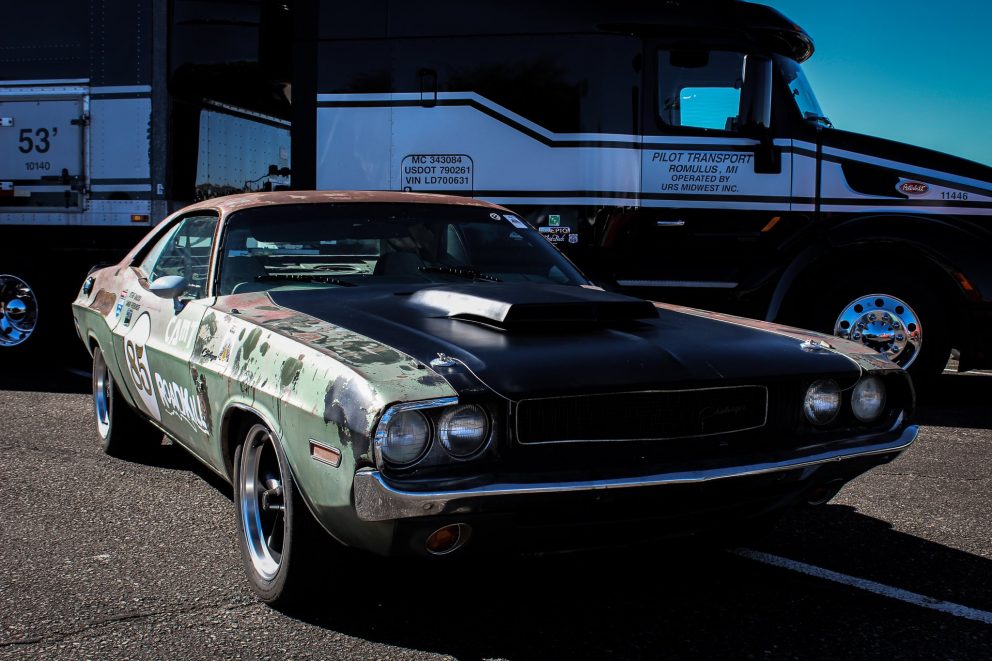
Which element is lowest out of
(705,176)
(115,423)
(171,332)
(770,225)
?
(115,423)

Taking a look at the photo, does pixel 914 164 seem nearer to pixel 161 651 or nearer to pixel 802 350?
pixel 802 350

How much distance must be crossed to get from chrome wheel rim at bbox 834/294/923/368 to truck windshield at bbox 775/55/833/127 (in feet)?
4.43

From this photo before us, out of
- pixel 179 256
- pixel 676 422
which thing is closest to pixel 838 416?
pixel 676 422

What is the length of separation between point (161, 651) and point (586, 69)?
5.59 meters

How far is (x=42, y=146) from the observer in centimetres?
835

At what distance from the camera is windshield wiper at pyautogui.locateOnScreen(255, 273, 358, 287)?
3.87 m

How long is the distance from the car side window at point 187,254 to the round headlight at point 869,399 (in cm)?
236

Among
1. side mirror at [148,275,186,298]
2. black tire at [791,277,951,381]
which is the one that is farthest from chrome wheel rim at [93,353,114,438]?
black tire at [791,277,951,381]

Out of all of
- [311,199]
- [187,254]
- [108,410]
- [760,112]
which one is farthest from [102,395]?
[760,112]

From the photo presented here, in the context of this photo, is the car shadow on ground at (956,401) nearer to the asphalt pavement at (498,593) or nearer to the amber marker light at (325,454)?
the asphalt pavement at (498,593)

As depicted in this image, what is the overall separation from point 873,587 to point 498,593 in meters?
1.26

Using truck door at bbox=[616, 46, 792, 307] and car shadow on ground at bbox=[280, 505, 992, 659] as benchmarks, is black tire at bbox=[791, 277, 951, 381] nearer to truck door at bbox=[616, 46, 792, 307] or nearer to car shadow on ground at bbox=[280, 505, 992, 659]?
truck door at bbox=[616, 46, 792, 307]

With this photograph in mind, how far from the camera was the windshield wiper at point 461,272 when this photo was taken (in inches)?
161

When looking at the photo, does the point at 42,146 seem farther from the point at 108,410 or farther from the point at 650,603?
the point at 650,603
